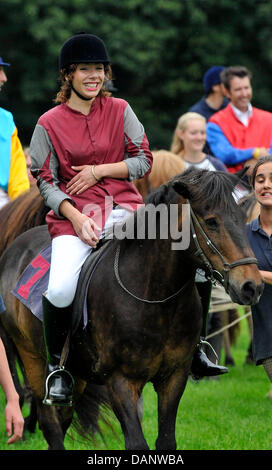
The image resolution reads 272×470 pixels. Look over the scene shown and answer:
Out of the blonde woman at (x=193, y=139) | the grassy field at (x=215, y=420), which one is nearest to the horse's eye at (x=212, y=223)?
the grassy field at (x=215, y=420)

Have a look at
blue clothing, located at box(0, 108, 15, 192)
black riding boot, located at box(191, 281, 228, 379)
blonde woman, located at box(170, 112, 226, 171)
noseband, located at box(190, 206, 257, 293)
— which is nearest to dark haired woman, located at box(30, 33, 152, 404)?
black riding boot, located at box(191, 281, 228, 379)

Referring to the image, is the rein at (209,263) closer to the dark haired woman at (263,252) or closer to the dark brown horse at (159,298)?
the dark brown horse at (159,298)

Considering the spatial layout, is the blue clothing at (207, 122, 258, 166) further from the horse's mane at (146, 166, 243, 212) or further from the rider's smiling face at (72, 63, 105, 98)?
the horse's mane at (146, 166, 243, 212)

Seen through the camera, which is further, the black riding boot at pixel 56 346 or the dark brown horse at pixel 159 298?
the black riding boot at pixel 56 346

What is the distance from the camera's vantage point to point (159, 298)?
5270 millimetres

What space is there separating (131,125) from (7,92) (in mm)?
20604

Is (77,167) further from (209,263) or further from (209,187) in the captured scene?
(209,263)

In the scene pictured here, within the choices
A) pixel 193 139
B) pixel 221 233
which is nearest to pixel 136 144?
pixel 221 233

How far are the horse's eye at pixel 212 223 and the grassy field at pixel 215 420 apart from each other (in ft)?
8.54

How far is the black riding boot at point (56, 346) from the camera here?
574 centimetres

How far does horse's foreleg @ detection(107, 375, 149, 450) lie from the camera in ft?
16.7

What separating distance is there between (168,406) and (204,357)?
552mm

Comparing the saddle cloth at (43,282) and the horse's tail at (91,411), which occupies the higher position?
the saddle cloth at (43,282)

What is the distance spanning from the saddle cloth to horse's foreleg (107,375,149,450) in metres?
0.46
